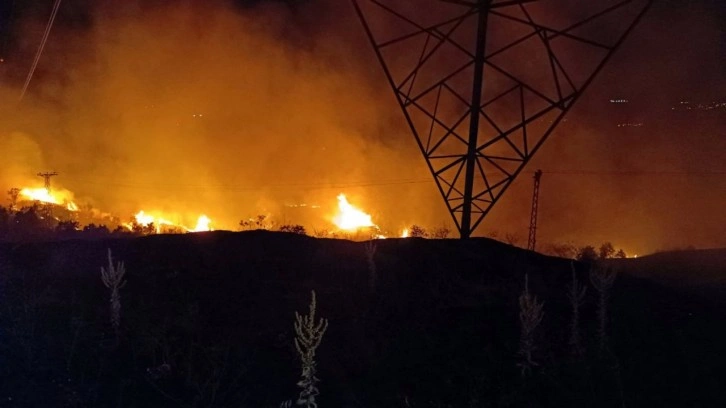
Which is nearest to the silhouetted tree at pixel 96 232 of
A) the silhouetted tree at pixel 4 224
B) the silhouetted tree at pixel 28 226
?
the silhouetted tree at pixel 28 226

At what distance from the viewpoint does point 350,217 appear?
117ft

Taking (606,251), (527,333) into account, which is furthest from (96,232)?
(606,251)

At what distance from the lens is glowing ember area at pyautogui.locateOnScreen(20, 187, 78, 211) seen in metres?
32.0

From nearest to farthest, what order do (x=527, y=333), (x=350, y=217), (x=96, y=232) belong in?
(x=527, y=333)
(x=96, y=232)
(x=350, y=217)

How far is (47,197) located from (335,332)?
31314 millimetres

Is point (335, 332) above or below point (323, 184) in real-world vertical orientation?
below

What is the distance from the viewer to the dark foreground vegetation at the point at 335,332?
5273 millimetres

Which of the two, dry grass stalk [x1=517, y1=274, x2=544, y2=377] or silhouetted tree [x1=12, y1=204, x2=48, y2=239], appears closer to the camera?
dry grass stalk [x1=517, y1=274, x2=544, y2=377]

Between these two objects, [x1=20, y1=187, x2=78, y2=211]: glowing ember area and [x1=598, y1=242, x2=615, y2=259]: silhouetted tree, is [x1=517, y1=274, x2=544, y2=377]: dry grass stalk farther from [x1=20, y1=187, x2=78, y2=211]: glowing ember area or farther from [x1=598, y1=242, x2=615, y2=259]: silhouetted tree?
[x1=20, y1=187, x2=78, y2=211]: glowing ember area

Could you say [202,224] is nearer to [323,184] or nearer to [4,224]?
[323,184]

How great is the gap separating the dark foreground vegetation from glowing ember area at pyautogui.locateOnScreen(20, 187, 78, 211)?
26.8m

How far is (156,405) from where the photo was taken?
494 cm

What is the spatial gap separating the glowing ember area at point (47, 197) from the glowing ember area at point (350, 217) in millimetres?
16257

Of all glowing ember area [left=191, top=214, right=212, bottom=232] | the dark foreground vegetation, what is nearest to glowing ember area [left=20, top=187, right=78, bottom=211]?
glowing ember area [left=191, top=214, right=212, bottom=232]
